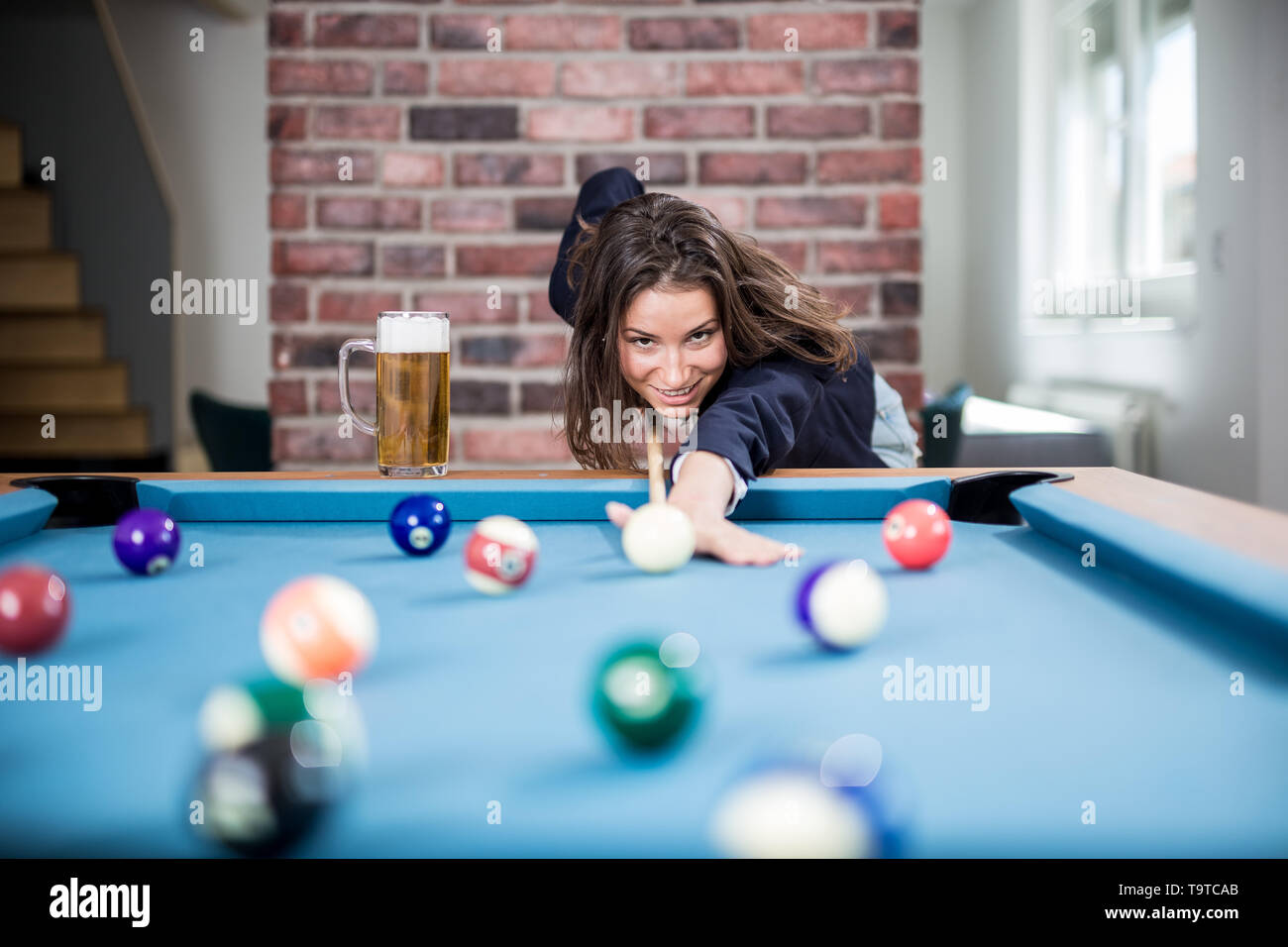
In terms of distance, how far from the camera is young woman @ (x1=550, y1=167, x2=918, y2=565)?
168 cm

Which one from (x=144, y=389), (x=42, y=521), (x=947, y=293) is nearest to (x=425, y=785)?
(x=42, y=521)

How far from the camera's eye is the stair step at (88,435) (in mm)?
5127

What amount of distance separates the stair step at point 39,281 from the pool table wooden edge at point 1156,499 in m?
4.12

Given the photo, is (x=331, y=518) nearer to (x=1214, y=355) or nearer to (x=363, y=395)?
(x=363, y=395)

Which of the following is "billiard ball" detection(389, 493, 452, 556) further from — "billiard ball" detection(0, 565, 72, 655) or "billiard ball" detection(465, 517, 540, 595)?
"billiard ball" detection(0, 565, 72, 655)

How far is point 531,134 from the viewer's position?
2766 millimetres

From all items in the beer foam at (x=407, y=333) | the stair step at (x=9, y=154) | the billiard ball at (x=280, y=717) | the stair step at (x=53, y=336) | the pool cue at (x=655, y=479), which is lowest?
the billiard ball at (x=280, y=717)

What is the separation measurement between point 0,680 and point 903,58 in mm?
2586

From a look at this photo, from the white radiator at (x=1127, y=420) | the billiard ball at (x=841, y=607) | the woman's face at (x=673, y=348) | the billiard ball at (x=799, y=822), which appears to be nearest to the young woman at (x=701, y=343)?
the woman's face at (x=673, y=348)

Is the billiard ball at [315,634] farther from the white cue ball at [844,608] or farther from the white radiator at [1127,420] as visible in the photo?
the white radiator at [1127,420]

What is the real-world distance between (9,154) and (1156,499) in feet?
17.7

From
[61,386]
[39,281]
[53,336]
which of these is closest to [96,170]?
[39,281]

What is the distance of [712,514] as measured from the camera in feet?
4.26

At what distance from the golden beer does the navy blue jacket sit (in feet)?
1.53
